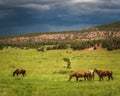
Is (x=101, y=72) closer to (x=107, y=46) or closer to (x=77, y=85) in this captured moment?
(x=77, y=85)

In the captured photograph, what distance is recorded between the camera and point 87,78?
107ft

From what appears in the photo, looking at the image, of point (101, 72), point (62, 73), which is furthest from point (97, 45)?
point (101, 72)

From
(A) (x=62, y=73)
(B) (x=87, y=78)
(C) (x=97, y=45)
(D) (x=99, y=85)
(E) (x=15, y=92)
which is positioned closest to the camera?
(E) (x=15, y=92)

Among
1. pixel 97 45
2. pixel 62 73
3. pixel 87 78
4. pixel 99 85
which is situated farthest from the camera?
pixel 97 45

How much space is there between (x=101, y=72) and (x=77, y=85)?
17.6 ft

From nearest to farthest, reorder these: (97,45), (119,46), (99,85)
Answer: (99,85)
(119,46)
(97,45)

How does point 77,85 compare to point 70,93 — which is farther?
point 77,85

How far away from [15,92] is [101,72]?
1131 centimetres

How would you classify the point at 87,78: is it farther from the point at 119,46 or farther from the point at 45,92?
the point at 119,46

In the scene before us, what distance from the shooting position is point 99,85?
2820 centimetres

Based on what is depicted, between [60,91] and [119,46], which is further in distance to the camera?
[119,46]

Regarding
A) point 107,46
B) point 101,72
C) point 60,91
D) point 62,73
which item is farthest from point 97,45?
point 60,91

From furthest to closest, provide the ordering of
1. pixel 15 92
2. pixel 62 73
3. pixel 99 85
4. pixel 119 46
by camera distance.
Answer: pixel 119 46
pixel 62 73
pixel 99 85
pixel 15 92

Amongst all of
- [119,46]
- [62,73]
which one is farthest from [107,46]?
[62,73]
